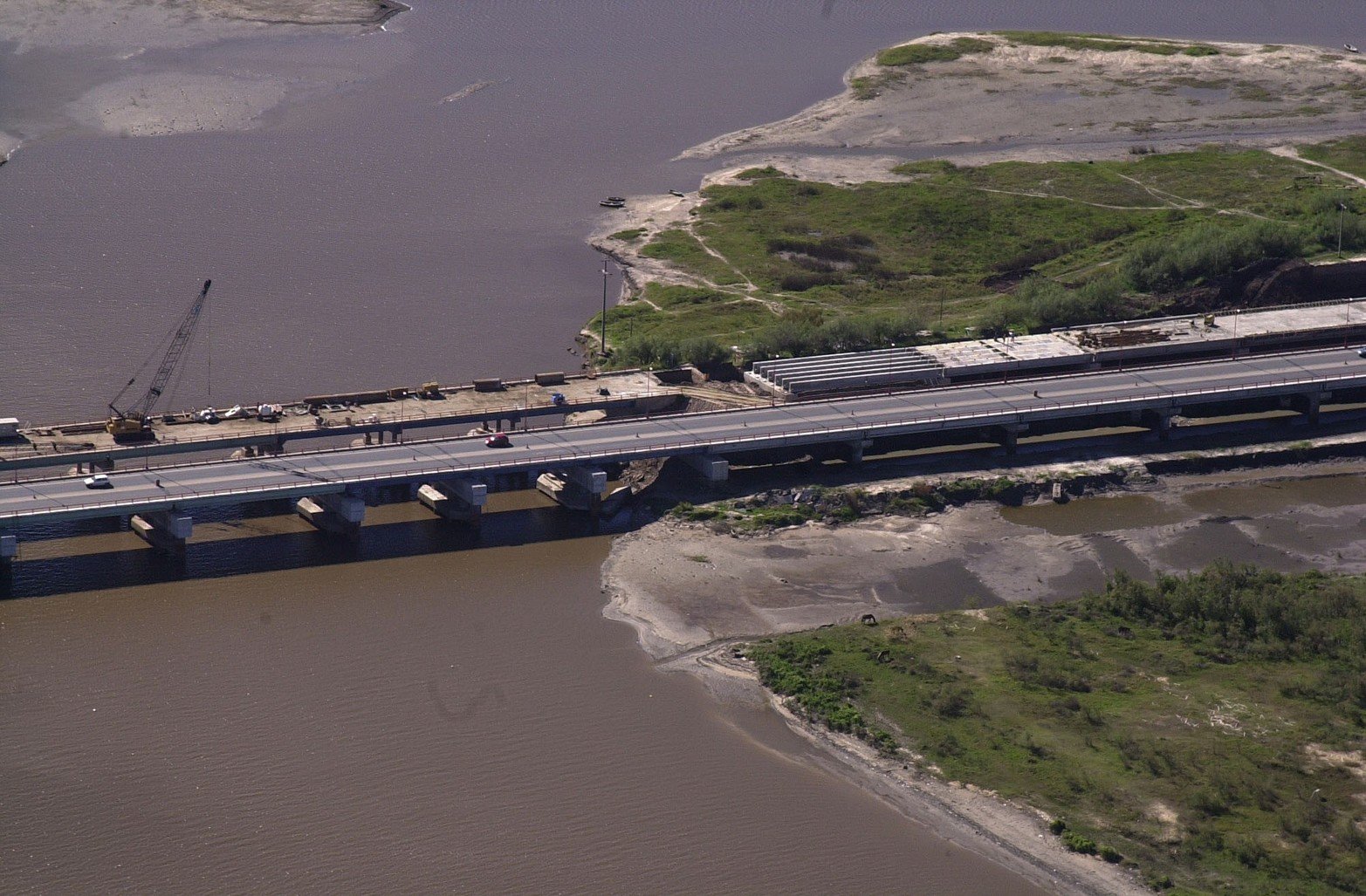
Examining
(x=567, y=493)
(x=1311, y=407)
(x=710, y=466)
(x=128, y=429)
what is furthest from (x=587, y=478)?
(x=1311, y=407)

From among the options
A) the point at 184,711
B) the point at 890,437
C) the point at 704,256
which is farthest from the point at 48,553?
the point at 704,256

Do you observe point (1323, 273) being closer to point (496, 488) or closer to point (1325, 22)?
point (496, 488)

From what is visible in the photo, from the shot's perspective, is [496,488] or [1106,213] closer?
[496,488]

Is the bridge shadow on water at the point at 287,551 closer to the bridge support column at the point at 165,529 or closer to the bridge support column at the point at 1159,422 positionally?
the bridge support column at the point at 165,529

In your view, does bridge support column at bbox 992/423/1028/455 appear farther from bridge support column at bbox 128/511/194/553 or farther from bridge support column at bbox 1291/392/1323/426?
bridge support column at bbox 128/511/194/553

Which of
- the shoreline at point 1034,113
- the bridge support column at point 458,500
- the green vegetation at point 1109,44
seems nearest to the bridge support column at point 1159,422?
the bridge support column at point 458,500

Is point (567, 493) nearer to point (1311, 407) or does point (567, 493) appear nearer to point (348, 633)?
point (348, 633)
